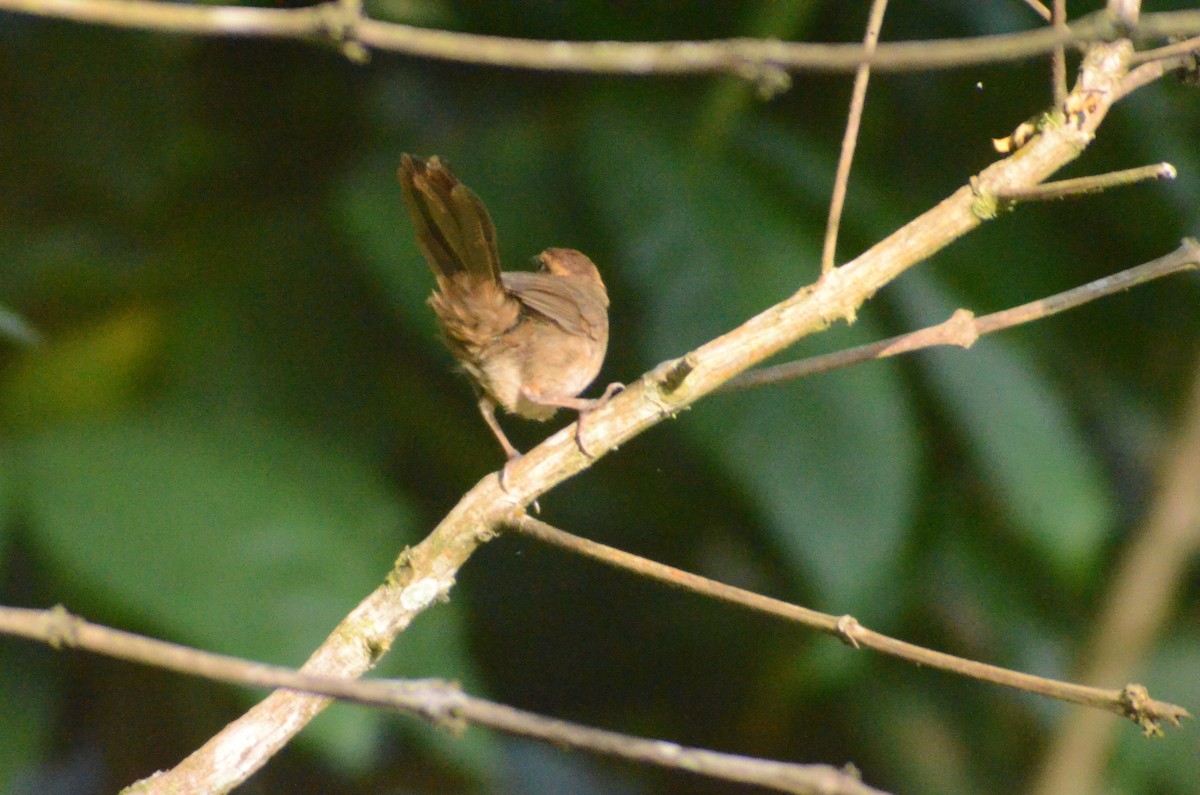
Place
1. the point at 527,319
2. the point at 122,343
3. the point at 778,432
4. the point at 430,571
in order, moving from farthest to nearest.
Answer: the point at 122,343
the point at 778,432
the point at 527,319
the point at 430,571

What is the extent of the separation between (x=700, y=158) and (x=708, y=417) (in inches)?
28.5

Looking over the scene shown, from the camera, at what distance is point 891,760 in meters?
3.59

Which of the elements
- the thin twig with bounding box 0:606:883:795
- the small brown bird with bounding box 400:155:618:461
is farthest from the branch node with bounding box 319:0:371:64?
the small brown bird with bounding box 400:155:618:461

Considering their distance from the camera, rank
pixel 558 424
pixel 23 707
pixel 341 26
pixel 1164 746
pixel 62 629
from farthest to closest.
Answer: pixel 1164 746 → pixel 558 424 → pixel 23 707 → pixel 62 629 → pixel 341 26

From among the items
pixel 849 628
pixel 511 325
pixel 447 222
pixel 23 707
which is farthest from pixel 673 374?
pixel 23 707

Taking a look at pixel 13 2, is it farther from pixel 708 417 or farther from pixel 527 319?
pixel 708 417

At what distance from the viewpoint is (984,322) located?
59.3 inches

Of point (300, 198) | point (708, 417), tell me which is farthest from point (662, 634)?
point (300, 198)

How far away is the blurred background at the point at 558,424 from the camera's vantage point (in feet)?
9.56

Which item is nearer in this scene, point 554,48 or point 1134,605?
point 554,48

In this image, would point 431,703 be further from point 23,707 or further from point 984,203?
point 23,707

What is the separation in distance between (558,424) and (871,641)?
214cm

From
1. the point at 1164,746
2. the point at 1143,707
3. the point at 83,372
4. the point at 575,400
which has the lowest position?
the point at 1143,707

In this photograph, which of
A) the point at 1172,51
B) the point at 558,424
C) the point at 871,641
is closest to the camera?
the point at 871,641
